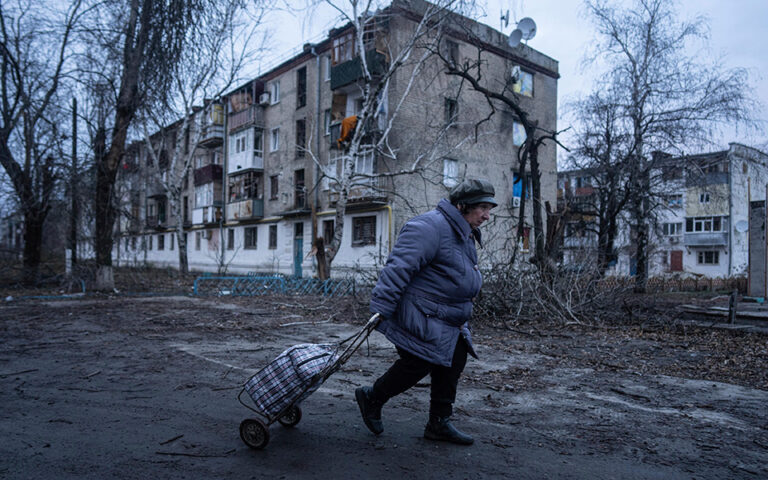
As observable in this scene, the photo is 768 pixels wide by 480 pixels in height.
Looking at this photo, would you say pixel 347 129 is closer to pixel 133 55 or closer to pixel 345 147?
pixel 345 147

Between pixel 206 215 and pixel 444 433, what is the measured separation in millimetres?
35258

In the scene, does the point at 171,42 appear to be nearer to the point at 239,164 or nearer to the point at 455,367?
the point at 455,367

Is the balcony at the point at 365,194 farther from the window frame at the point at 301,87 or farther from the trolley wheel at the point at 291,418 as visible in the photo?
the trolley wheel at the point at 291,418

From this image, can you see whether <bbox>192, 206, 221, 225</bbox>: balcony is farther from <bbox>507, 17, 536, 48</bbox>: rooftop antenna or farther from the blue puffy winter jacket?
the blue puffy winter jacket

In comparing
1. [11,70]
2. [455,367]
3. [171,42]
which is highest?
[11,70]

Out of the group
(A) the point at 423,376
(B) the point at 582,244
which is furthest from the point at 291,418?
(B) the point at 582,244

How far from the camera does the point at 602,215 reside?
2114 cm

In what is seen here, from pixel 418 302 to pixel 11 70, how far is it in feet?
56.4

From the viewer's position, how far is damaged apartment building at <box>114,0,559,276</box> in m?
23.0

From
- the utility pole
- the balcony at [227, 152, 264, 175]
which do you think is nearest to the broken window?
the balcony at [227, 152, 264, 175]

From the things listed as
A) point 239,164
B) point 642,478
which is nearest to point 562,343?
point 642,478

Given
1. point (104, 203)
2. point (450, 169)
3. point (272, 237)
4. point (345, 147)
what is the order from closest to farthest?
point (104, 203)
point (345, 147)
point (450, 169)
point (272, 237)

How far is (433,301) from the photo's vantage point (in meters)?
3.20

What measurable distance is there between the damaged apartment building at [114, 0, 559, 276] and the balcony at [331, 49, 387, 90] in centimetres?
6
